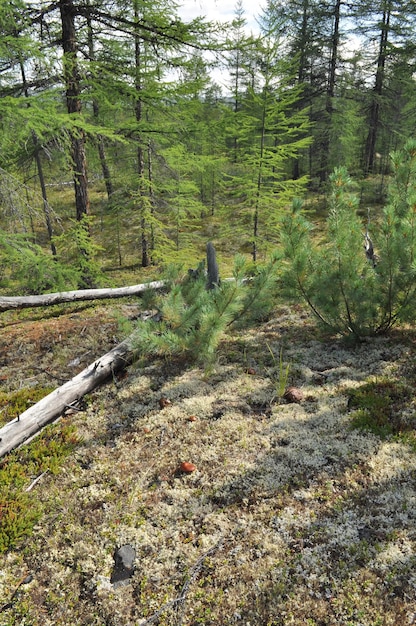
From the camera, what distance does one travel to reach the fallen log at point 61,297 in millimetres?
7977

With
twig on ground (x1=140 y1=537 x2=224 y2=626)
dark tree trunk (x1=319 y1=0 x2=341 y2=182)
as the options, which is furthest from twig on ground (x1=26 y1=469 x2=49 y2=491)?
dark tree trunk (x1=319 y1=0 x2=341 y2=182)

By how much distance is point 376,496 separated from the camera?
3324 mm

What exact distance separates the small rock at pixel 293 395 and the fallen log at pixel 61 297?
3.27m

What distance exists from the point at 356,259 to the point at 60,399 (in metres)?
4.93

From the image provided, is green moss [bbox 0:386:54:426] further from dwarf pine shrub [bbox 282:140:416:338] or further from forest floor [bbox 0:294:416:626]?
dwarf pine shrub [bbox 282:140:416:338]

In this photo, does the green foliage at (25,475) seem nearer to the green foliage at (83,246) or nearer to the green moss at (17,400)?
the green moss at (17,400)

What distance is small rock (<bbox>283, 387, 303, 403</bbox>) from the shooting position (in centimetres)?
496

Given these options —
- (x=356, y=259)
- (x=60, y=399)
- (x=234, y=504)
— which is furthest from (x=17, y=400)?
(x=356, y=259)

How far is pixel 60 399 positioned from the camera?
506cm

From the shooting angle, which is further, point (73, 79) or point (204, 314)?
point (73, 79)

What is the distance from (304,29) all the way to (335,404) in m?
31.2

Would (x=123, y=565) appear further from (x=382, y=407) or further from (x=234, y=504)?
(x=382, y=407)

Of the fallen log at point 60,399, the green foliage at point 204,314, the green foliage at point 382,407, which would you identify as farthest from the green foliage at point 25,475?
the green foliage at point 382,407

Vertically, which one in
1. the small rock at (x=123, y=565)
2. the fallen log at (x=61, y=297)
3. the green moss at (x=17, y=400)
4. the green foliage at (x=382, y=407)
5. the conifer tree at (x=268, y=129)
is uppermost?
the conifer tree at (x=268, y=129)
